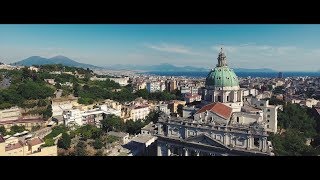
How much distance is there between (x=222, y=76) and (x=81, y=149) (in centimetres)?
404

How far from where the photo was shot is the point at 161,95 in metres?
14.9

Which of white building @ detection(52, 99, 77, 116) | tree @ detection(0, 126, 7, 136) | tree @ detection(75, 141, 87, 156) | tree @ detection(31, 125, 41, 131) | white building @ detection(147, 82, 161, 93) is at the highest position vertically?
white building @ detection(147, 82, 161, 93)

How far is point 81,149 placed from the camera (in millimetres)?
7453

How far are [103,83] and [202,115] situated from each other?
1026cm

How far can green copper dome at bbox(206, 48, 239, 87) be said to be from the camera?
27.5 ft

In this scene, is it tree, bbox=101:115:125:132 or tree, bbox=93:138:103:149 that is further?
tree, bbox=101:115:125:132

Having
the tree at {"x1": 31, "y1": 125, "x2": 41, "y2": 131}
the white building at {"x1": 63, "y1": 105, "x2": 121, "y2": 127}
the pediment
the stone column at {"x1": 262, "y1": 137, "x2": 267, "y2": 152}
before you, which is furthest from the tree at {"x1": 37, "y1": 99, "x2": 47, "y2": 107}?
the stone column at {"x1": 262, "y1": 137, "x2": 267, "y2": 152}

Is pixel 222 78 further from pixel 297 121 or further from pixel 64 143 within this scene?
pixel 64 143

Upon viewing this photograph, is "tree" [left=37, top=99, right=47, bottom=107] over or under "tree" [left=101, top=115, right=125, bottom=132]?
over

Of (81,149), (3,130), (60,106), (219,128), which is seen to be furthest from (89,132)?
(219,128)

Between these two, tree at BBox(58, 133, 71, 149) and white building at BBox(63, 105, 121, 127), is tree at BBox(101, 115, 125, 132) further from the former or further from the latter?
tree at BBox(58, 133, 71, 149)
